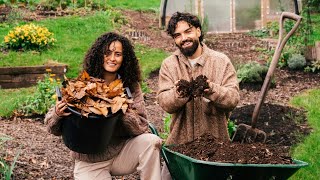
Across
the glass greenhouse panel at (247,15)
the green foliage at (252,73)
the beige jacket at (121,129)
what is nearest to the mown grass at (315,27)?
the glass greenhouse panel at (247,15)

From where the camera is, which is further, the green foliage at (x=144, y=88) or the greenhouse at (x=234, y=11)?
the greenhouse at (x=234, y=11)

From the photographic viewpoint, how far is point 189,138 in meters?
4.35

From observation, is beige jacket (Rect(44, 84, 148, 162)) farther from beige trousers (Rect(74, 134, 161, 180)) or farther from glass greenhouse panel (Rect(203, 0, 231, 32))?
glass greenhouse panel (Rect(203, 0, 231, 32))

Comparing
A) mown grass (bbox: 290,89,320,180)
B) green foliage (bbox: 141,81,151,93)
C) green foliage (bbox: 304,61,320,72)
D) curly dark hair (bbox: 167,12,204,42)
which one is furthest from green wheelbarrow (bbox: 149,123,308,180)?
green foliage (bbox: 304,61,320,72)

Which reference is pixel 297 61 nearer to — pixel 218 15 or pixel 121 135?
pixel 218 15

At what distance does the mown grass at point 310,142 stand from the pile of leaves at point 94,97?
82.0 inches

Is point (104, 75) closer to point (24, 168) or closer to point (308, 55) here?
point (24, 168)

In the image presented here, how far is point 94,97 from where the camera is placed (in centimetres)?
376

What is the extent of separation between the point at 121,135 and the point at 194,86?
71 centimetres

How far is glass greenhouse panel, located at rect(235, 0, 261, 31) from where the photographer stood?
14148 mm

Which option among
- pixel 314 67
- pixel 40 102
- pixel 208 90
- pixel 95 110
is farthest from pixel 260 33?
pixel 95 110

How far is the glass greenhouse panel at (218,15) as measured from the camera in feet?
46.1

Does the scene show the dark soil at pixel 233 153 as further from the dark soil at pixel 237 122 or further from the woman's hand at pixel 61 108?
the woman's hand at pixel 61 108

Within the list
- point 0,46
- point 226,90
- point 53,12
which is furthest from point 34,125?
point 53,12
